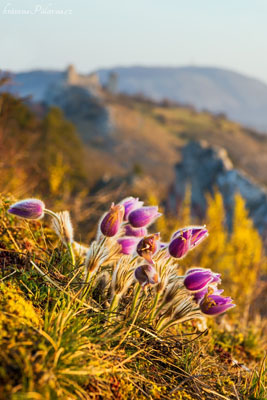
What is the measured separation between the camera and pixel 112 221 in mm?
1407

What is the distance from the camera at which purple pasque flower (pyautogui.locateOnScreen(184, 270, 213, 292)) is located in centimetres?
137

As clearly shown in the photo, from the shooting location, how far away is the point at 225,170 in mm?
13781

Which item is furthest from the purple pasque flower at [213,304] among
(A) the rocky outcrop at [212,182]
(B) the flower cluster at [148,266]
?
(A) the rocky outcrop at [212,182]

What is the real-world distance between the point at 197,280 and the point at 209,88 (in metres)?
194

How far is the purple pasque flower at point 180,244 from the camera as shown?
138cm

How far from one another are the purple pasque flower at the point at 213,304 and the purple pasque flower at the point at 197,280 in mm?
A: 52

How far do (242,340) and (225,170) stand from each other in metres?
11.7

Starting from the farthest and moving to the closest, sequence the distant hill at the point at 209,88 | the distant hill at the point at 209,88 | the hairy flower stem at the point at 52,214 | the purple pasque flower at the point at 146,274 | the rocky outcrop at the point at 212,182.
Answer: the distant hill at the point at 209,88 → the distant hill at the point at 209,88 → the rocky outcrop at the point at 212,182 → the hairy flower stem at the point at 52,214 → the purple pasque flower at the point at 146,274

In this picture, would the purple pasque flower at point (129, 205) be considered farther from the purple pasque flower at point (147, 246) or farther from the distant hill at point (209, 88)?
the distant hill at point (209, 88)

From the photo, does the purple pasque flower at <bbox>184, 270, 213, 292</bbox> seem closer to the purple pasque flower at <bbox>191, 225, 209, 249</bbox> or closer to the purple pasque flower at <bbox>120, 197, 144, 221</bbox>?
the purple pasque flower at <bbox>191, 225, 209, 249</bbox>

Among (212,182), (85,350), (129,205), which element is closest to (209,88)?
Answer: (212,182)

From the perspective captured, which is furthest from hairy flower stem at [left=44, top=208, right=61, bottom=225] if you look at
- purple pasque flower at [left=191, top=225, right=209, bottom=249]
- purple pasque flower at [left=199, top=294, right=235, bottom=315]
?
purple pasque flower at [left=199, top=294, right=235, bottom=315]

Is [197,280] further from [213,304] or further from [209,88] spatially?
[209,88]

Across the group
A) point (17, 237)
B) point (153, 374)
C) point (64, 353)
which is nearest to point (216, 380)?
point (153, 374)
